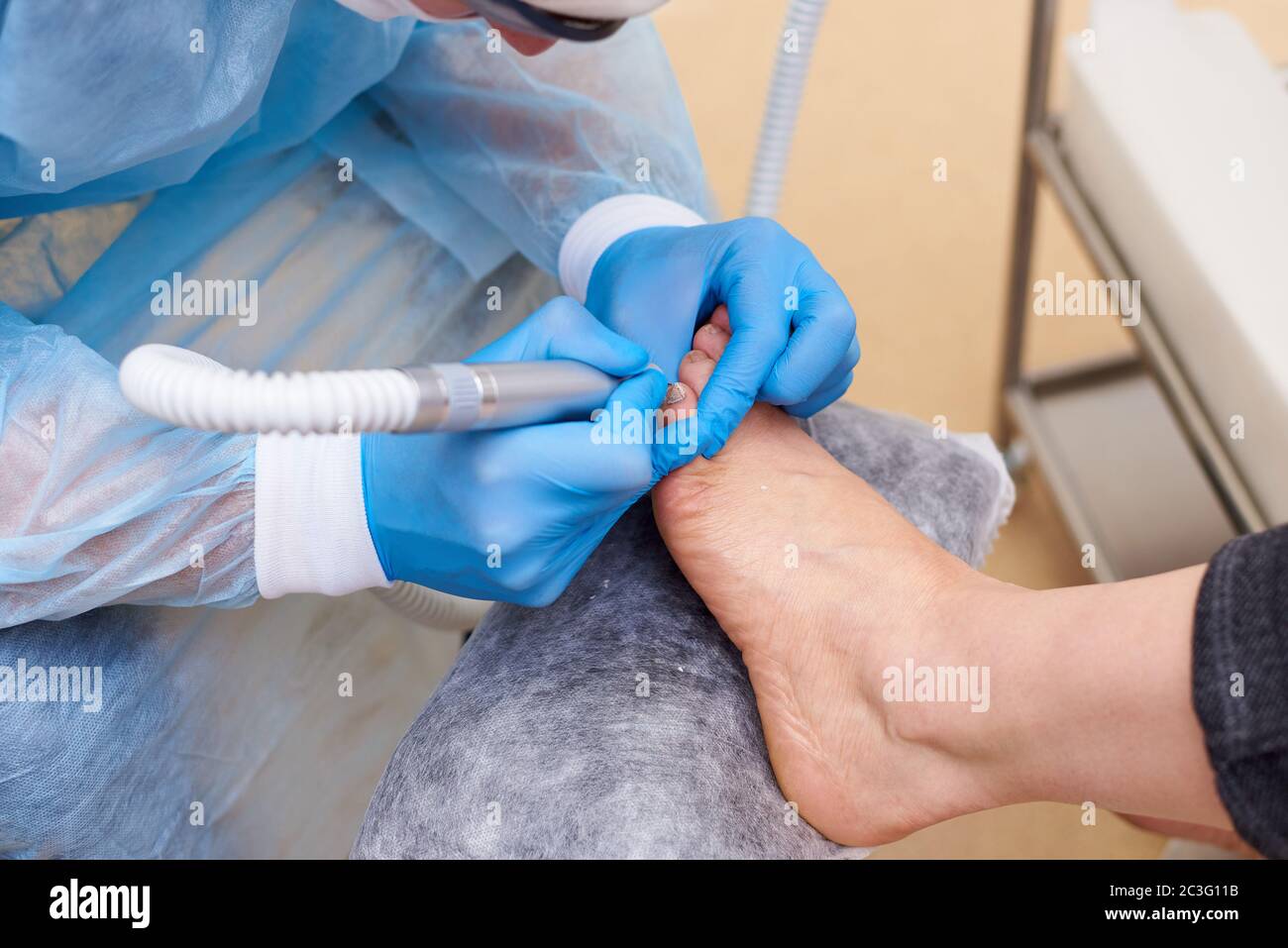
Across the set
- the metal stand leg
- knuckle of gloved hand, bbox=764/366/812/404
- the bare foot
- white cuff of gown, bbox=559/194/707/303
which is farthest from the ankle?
the metal stand leg

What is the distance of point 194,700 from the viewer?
34.7 inches

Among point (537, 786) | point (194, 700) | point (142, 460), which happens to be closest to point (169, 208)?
point (142, 460)

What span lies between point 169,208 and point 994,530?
0.74m

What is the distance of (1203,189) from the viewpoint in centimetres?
101

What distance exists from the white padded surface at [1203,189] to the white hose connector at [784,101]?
27 cm

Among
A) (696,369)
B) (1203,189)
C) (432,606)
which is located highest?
(1203,189)

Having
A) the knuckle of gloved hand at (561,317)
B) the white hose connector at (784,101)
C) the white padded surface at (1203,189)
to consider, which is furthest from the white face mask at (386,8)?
the white padded surface at (1203,189)

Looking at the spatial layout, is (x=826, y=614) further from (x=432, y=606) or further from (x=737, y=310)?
(x=432, y=606)

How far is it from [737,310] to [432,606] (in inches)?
A: 16.4

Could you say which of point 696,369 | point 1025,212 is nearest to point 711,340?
point 696,369

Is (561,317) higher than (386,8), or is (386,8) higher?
(386,8)

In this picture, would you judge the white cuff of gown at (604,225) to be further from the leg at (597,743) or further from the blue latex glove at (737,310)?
the leg at (597,743)

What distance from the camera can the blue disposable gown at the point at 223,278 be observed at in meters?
0.76

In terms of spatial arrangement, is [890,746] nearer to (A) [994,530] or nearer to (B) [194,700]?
(A) [994,530]
